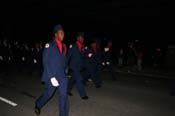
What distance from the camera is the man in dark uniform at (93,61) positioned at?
966cm

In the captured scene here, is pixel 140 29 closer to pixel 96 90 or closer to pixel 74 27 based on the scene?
pixel 74 27

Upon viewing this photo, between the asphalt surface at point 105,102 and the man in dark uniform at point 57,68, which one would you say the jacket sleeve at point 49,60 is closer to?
the man in dark uniform at point 57,68

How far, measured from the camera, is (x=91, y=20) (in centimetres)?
3522

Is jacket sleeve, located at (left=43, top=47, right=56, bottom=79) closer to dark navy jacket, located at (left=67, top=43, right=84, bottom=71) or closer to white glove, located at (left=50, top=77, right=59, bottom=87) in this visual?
white glove, located at (left=50, top=77, right=59, bottom=87)

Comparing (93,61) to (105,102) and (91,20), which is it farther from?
(91,20)

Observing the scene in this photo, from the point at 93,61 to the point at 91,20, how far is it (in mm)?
25806

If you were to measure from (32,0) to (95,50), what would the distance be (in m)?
35.2

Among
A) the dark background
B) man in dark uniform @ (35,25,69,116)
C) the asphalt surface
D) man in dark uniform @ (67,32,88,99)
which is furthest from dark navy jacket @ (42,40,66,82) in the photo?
the dark background

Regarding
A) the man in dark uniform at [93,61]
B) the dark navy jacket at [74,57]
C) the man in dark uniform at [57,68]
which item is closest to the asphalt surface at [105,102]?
the man in dark uniform at [93,61]

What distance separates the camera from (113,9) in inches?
1544

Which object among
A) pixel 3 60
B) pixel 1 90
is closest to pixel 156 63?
pixel 3 60

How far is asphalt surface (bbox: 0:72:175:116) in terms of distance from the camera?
22.0ft

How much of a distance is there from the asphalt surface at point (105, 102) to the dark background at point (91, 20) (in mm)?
14105

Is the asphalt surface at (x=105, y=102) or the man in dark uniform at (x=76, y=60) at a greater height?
the man in dark uniform at (x=76, y=60)
